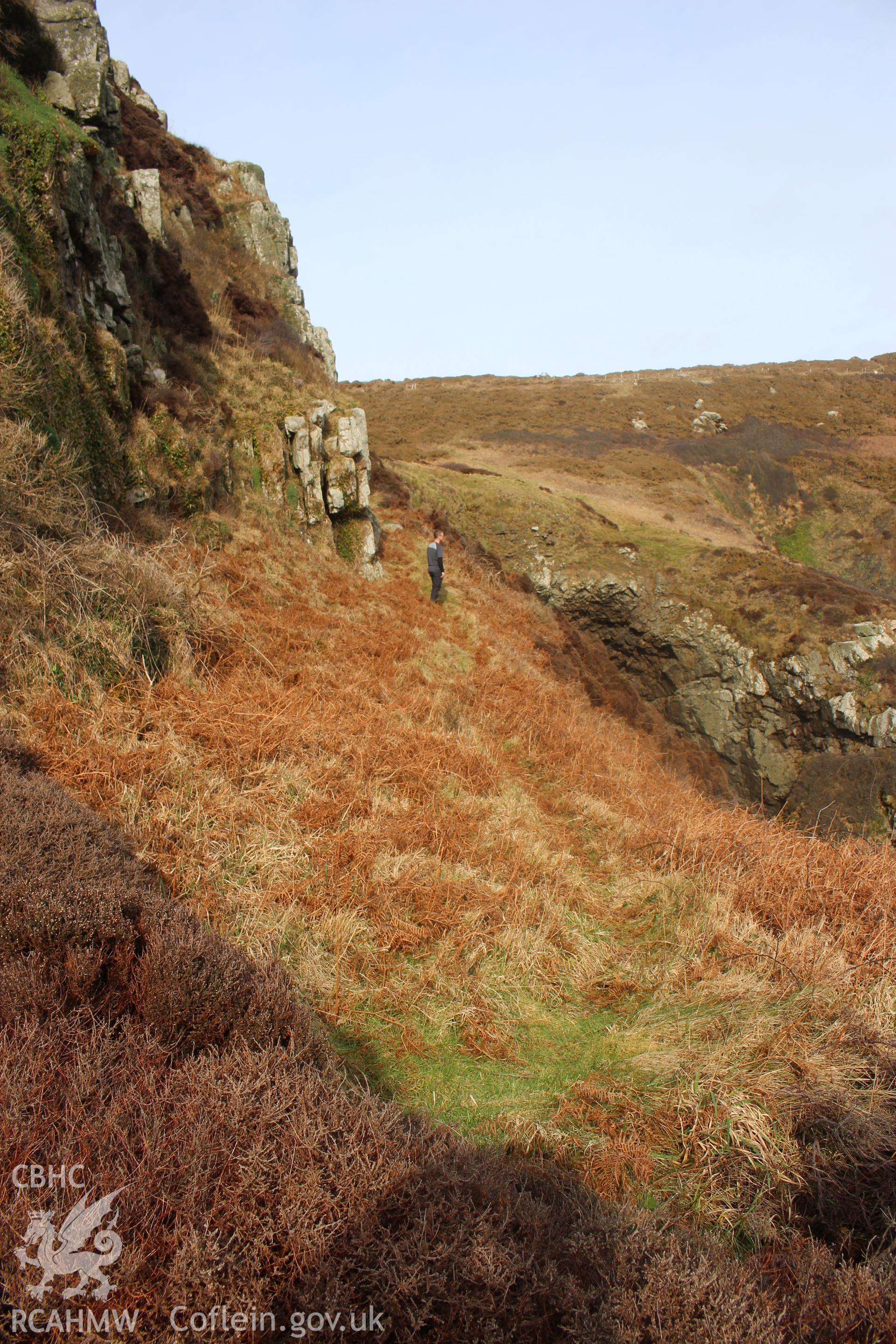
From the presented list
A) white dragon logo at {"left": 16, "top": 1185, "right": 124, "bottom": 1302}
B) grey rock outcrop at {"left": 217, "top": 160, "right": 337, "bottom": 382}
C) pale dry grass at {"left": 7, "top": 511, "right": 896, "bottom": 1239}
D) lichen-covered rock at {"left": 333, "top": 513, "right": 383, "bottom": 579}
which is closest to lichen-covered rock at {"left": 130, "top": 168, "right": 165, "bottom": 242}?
grey rock outcrop at {"left": 217, "top": 160, "right": 337, "bottom": 382}

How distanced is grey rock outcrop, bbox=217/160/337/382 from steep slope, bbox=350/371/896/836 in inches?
223

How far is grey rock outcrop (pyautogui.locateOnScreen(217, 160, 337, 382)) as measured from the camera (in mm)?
21625

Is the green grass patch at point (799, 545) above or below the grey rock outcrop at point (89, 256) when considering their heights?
below

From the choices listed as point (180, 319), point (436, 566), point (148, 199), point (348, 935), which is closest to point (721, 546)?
point (436, 566)

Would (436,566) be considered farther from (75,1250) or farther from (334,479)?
(75,1250)

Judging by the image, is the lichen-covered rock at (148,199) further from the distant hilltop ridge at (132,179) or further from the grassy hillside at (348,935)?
the grassy hillside at (348,935)

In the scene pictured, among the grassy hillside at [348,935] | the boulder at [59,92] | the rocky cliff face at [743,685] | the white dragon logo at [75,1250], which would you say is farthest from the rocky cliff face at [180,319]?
the rocky cliff face at [743,685]

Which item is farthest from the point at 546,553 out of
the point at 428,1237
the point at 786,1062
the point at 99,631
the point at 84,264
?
the point at 428,1237

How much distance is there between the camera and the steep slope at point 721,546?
19.4 m

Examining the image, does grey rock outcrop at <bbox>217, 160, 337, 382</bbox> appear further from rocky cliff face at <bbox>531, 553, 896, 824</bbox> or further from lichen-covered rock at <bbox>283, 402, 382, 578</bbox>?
rocky cliff face at <bbox>531, 553, 896, 824</bbox>

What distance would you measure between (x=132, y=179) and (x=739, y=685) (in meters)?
20.0

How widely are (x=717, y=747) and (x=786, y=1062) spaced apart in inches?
677

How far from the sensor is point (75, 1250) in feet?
6.24

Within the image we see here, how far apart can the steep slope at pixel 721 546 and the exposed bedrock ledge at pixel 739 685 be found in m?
0.05
